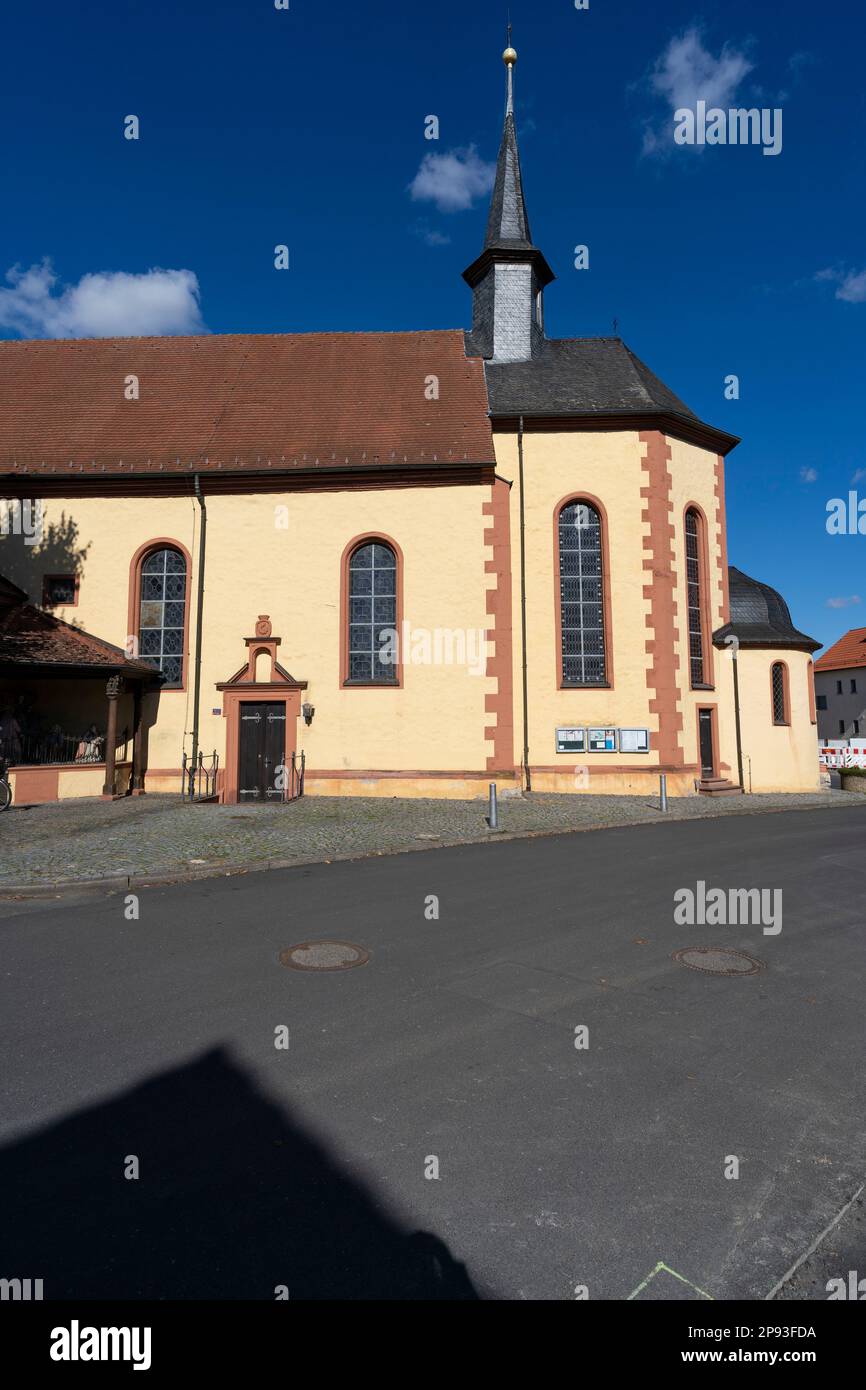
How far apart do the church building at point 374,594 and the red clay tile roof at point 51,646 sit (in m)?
0.10

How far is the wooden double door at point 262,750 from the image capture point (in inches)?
717

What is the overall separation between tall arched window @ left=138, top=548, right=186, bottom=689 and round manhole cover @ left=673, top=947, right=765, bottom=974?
1564cm

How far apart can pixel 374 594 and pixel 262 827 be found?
785cm

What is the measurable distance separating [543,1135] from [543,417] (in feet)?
62.5

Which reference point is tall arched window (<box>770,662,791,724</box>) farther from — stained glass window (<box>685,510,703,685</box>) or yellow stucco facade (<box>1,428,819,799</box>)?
yellow stucco facade (<box>1,428,819,799</box>)

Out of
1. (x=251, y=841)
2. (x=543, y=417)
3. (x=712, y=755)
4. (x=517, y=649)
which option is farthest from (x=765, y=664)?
(x=251, y=841)

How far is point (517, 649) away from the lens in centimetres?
1897

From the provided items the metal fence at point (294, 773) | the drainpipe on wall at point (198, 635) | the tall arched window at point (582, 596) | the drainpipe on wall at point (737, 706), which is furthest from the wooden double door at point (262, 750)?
the drainpipe on wall at point (737, 706)

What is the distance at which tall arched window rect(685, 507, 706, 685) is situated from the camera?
67.6 ft

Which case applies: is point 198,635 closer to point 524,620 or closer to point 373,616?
point 373,616

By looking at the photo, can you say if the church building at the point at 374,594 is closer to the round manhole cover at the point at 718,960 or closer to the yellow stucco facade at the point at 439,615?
the yellow stucco facade at the point at 439,615

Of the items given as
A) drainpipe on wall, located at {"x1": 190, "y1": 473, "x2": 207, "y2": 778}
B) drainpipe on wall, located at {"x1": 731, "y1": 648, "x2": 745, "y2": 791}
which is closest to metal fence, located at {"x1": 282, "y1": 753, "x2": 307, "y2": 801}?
drainpipe on wall, located at {"x1": 190, "y1": 473, "x2": 207, "y2": 778}

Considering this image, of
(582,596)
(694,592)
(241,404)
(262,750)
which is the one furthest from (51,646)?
(694,592)
